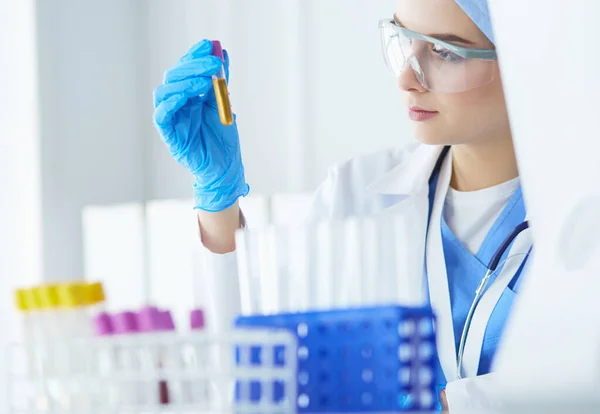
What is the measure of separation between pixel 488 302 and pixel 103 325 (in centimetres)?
80

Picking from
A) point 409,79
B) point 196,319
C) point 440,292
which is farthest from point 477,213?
point 196,319

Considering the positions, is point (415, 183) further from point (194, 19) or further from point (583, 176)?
point (194, 19)

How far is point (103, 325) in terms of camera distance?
75 cm

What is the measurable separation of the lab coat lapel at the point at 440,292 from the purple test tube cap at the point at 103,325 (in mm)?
667

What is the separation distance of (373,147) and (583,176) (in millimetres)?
1743

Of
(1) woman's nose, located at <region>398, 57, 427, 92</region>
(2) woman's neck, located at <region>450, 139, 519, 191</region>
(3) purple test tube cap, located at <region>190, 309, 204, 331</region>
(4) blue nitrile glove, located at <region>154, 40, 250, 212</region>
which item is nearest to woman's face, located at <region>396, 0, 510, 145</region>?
(1) woman's nose, located at <region>398, 57, 427, 92</region>

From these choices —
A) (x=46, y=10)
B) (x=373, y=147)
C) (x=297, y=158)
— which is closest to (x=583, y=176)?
(x=373, y=147)

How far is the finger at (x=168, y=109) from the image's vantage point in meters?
1.25

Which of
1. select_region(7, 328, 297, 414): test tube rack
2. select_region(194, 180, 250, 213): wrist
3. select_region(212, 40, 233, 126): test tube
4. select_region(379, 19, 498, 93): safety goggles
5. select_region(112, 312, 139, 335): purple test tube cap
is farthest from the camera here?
select_region(194, 180, 250, 213): wrist

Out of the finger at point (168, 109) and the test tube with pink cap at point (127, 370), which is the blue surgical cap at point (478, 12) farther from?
the test tube with pink cap at point (127, 370)

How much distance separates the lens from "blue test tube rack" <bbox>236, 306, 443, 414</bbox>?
0.53 meters

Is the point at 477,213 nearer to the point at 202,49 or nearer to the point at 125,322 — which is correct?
the point at 202,49

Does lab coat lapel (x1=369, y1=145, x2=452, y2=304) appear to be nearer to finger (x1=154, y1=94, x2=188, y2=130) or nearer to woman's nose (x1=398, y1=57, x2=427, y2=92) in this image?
woman's nose (x1=398, y1=57, x2=427, y2=92)

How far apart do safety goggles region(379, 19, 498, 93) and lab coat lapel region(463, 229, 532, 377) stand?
0.29m
